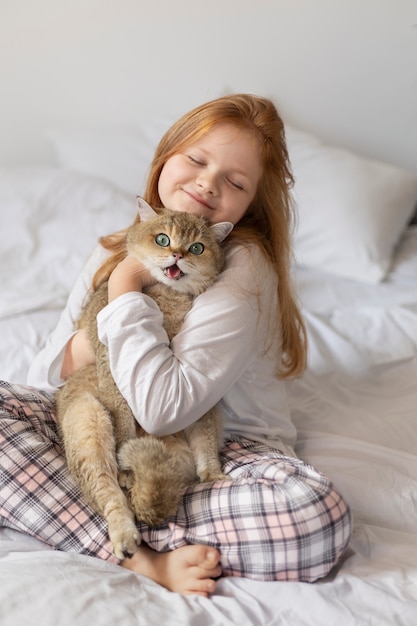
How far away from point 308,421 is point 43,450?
0.74 m

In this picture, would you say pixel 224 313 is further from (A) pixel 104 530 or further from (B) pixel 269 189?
(A) pixel 104 530

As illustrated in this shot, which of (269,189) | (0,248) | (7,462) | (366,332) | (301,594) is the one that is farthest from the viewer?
(0,248)

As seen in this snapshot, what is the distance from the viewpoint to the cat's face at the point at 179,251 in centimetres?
141

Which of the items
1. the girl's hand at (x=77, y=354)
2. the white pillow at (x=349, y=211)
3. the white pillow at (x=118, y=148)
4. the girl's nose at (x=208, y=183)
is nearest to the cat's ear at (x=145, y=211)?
the girl's nose at (x=208, y=183)

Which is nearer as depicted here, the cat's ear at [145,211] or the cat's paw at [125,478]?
the cat's paw at [125,478]

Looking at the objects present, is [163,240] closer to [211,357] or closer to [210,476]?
[211,357]

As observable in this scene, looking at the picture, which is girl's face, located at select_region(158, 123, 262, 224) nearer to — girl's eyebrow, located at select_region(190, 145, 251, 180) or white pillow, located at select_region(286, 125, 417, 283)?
girl's eyebrow, located at select_region(190, 145, 251, 180)

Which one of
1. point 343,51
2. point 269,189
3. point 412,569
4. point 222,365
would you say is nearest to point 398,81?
point 343,51

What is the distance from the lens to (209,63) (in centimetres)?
279

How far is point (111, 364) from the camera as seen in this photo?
4.50 ft

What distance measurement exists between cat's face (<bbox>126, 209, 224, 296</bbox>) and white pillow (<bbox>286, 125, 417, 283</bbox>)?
0.98 m

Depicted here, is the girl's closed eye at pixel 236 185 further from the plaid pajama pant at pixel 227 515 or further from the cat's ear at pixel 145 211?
the plaid pajama pant at pixel 227 515

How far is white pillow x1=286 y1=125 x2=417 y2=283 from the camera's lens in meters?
2.35

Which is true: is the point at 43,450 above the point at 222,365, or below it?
below
